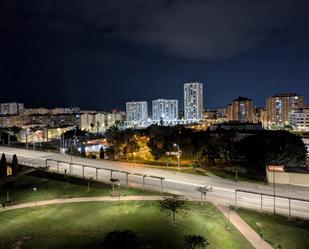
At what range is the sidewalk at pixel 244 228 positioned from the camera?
1989 centimetres

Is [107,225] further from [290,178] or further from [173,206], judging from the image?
[290,178]

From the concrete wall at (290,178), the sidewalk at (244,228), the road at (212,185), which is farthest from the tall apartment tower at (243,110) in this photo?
the sidewalk at (244,228)

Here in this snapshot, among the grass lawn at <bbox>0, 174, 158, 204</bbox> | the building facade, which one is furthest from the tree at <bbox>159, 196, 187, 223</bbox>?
the building facade

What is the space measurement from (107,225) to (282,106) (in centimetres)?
18040

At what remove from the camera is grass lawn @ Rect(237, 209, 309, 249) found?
2003 cm

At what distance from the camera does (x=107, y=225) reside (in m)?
23.7

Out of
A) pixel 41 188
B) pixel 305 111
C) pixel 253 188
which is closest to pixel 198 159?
pixel 253 188

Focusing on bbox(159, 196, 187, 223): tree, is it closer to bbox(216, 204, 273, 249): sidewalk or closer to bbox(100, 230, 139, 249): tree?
bbox(216, 204, 273, 249): sidewalk

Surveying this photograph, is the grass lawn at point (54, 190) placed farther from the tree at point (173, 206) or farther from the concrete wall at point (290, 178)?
the concrete wall at point (290, 178)

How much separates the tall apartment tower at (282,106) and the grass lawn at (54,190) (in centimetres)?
16264

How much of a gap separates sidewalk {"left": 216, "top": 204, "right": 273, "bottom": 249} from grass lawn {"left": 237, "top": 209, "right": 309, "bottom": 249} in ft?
1.33

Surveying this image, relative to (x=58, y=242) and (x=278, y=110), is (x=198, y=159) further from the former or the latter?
(x=278, y=110)

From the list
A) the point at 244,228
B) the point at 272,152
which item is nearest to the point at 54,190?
the point at 244,228

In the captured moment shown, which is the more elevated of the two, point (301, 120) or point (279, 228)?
point (301, 120)
